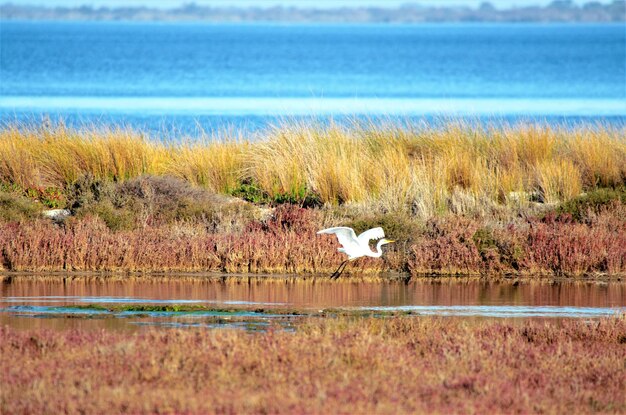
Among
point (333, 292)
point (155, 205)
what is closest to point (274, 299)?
point (333, 292)

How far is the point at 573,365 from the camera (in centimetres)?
964

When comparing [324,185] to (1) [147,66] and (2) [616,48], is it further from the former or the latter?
(2) [616,48]

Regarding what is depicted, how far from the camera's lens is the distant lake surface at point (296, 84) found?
45906 mm

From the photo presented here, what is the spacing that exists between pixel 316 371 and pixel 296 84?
72663 millimetres

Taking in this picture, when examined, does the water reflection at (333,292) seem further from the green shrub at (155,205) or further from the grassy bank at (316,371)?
the grassy bank at (316,371)

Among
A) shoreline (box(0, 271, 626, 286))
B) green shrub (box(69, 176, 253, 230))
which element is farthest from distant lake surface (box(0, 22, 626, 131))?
shoreline (box(0, 271, 626, 286))

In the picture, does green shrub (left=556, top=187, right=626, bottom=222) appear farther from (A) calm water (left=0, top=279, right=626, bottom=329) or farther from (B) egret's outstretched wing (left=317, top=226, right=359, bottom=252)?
(B) egret's outstretched wing (left=317, top=226, right=359, bottom=252)

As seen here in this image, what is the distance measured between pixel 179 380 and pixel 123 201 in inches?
374

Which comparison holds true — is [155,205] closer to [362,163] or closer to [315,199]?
[315,199]

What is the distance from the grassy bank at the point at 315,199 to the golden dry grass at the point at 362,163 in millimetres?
32

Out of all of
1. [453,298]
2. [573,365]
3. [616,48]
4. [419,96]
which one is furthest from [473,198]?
[616,48]

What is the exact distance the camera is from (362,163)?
65.3 feet

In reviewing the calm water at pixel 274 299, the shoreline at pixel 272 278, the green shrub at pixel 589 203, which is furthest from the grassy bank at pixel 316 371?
the green shrub at pixel 589 203

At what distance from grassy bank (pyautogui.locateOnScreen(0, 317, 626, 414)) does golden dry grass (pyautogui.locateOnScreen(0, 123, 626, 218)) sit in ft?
26.4
